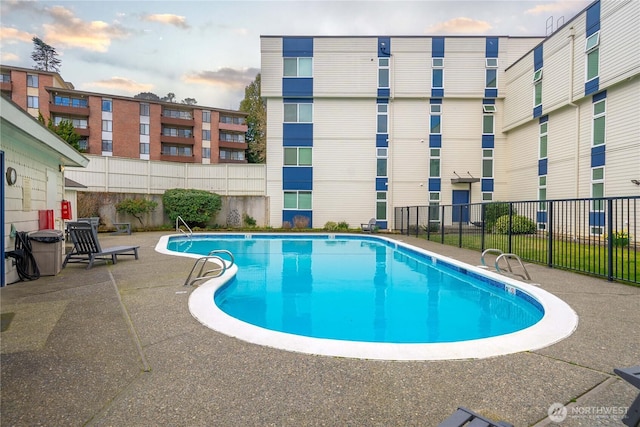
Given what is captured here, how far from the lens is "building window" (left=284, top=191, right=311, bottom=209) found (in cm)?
2059

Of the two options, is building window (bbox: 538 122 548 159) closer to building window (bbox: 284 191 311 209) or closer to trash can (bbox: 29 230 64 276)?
building window (bbox: 284 191 311 209)

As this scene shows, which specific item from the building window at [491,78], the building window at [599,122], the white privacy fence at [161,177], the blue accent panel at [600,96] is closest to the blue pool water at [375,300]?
the building window at [599,122]

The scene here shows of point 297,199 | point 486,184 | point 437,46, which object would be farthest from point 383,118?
point 486,184

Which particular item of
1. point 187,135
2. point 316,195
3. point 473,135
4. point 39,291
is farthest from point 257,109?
point 39,291

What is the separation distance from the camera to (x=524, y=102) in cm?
1856

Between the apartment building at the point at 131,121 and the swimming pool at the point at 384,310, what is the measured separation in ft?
116

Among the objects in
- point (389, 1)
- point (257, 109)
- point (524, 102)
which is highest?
point (257, 109)

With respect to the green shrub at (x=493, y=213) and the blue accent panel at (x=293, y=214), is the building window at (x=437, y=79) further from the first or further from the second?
the blue accent panel at (x=293, y=214)

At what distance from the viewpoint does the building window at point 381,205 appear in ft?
67.5

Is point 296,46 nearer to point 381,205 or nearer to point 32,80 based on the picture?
point 381,205

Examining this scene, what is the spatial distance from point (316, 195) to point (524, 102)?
12852mm

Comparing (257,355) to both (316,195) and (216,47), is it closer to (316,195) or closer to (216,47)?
(216,47)

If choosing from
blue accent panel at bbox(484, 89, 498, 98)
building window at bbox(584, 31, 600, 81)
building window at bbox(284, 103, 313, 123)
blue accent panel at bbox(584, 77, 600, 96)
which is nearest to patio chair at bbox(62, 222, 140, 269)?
building window at bbox(284, 103, 313, 123)

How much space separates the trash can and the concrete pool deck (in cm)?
259
